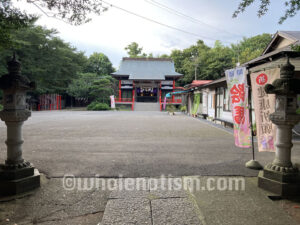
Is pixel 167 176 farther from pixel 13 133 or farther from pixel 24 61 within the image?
pixel 24 61

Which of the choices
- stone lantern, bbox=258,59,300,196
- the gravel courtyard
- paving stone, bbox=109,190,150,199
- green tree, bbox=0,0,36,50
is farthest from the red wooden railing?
stone lantern, bbox=258,59,300,196

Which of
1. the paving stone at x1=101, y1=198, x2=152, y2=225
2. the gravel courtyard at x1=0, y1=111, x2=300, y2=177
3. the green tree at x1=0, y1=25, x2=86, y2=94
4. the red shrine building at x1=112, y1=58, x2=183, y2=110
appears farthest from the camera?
the red shrine building at x1=112, y1=58, x2=183, y2=110

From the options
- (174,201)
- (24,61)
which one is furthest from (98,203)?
(24,61)

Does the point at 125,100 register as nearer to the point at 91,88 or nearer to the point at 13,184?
the point at 91,88

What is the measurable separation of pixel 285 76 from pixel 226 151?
3.17 metres

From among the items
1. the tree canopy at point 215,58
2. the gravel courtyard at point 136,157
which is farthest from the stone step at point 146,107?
the gravel courtyard at point 136,157

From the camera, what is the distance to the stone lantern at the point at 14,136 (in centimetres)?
292

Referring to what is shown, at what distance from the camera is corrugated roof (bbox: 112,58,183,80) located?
1214 inches

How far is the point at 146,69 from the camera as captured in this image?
34.2 metres

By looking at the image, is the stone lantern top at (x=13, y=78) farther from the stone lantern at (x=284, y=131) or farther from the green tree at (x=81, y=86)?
the green tree at (x=81, y=86)

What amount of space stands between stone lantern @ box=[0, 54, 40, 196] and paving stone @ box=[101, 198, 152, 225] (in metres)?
1.42

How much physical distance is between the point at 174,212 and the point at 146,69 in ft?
108

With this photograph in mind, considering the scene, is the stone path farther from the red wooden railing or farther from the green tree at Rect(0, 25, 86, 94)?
the red wooden railing

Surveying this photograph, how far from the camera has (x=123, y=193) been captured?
2.91m
